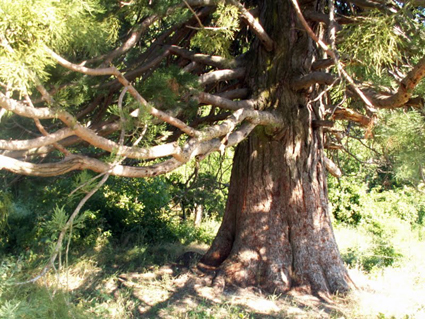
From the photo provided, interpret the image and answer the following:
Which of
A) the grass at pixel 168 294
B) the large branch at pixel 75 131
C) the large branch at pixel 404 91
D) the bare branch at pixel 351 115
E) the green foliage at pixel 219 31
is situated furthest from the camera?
the bare branch at pixel 351 115

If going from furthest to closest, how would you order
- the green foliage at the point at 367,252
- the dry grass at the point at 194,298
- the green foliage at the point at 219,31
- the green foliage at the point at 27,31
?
the green foliage at the point at 367,252, the dry grass at the point at 194,298, the green foliage at the point at 219,31, the green foliage at the point at 27,31

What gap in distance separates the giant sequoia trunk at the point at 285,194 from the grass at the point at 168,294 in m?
0.30

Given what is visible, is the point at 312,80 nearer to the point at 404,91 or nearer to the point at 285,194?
the point at 404,91

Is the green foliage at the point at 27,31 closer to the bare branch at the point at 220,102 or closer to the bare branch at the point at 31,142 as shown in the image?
the bare branch at the point at 31,142

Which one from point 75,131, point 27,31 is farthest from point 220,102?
point 27,31

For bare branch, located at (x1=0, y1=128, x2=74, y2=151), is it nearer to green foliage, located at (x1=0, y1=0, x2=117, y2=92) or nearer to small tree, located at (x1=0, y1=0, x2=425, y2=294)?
Result: green foliage, located at (x1=0, y1=0, x2=117, y2=92)

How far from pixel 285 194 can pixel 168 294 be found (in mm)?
1931

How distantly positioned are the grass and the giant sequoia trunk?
11.8 inches

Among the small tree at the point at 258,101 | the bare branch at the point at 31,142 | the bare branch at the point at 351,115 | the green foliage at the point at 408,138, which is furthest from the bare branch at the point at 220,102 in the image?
the bare branch at the point at 31,142

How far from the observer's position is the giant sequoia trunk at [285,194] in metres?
5.46

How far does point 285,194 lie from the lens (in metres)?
5.59

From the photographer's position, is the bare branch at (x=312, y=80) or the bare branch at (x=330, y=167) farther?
the bare branch at (x=330, y=167)

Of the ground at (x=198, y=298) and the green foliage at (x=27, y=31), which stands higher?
the green foliage at (x=27, y=31)

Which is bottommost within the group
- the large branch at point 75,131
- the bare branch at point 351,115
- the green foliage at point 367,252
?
the green foliage at point 367,252
